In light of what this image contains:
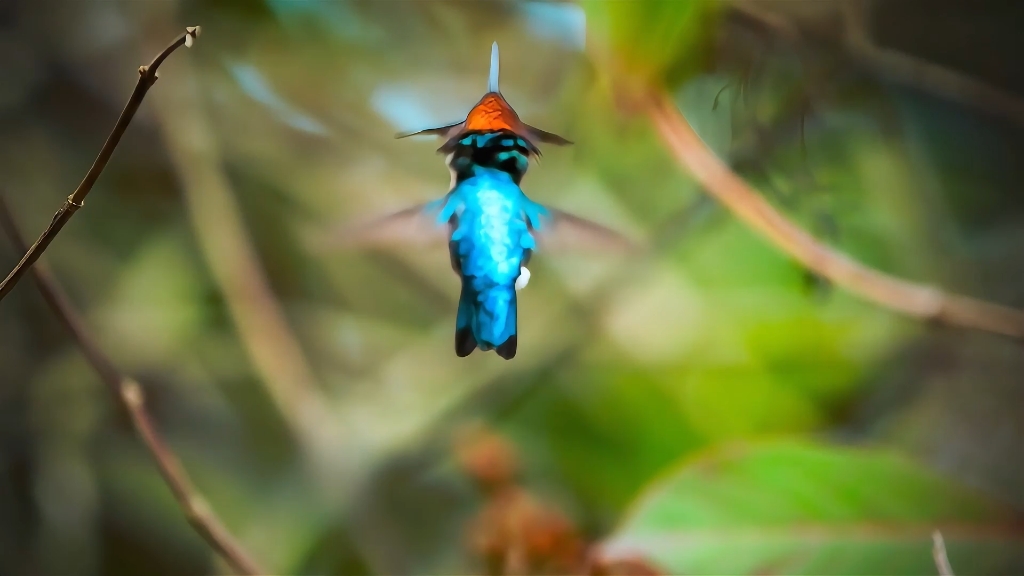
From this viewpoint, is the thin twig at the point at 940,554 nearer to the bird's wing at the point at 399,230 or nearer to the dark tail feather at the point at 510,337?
the dark tail feather at the point at 510,337

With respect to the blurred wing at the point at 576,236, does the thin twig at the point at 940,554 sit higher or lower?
lower

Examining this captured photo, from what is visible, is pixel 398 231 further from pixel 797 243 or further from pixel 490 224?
pixel 797 243

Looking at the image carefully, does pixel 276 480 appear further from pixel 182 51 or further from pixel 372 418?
pixel 182 51

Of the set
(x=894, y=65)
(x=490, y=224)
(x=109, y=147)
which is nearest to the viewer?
(x=109, y=147)

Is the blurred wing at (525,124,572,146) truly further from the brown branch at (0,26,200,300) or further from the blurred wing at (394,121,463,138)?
the brown branch at (0,26,200,300)

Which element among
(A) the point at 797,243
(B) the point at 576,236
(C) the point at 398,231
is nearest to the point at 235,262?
(C) the point at 398,231

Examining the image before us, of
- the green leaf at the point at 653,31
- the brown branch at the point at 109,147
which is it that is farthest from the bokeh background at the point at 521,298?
the brown branch at the point at 109,147
